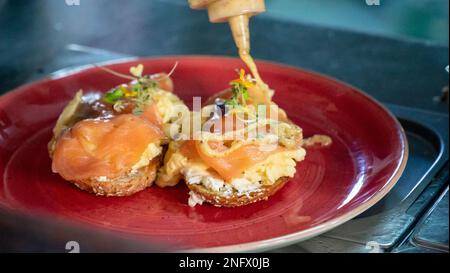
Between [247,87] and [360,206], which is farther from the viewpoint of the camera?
[247,87]

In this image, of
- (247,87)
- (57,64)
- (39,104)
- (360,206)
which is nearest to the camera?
(360,206)

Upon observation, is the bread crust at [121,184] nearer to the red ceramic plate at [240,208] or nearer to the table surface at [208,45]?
the red ceramic plate at [240,208]

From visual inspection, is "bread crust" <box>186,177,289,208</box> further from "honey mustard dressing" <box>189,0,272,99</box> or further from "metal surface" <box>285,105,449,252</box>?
"honey mustard dressing" <box>189,0,272,99</box>

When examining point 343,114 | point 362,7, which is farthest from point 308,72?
point 362,7

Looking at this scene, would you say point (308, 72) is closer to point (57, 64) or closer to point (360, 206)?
point (360, 206)

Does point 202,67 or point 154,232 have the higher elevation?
point 202,67
